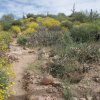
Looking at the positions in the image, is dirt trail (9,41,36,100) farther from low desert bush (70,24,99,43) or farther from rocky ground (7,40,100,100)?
low desert bush (70,24,99,43)

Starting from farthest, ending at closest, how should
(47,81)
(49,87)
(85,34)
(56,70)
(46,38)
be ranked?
(46,38), (85,34), (56,70), (47,81), (49,87)

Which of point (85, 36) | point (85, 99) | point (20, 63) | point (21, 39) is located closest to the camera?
point (85, 99)

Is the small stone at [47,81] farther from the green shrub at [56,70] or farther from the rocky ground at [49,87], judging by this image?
the green shrub at [56,70]

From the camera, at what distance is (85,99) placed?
927 centimetres

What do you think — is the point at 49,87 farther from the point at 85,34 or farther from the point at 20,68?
the point at 85,34

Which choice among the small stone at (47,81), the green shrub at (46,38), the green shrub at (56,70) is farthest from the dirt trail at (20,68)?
the green shrub at (46,38)

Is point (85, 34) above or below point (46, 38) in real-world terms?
above


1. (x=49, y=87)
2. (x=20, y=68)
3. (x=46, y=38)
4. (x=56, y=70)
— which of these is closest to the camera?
(x=49, y=87)

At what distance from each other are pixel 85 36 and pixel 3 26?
12.0 metres

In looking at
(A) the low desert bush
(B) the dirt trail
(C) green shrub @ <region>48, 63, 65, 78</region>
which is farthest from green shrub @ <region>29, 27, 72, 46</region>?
(C) green shrub @ <region>48, 63, 65, 78</region>

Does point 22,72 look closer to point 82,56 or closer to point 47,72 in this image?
point 47,72

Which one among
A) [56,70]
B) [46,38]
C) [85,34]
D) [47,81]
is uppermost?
[85,34]

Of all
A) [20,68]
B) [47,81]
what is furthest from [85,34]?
[47,81]

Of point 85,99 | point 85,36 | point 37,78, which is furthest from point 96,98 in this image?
point 85,36
